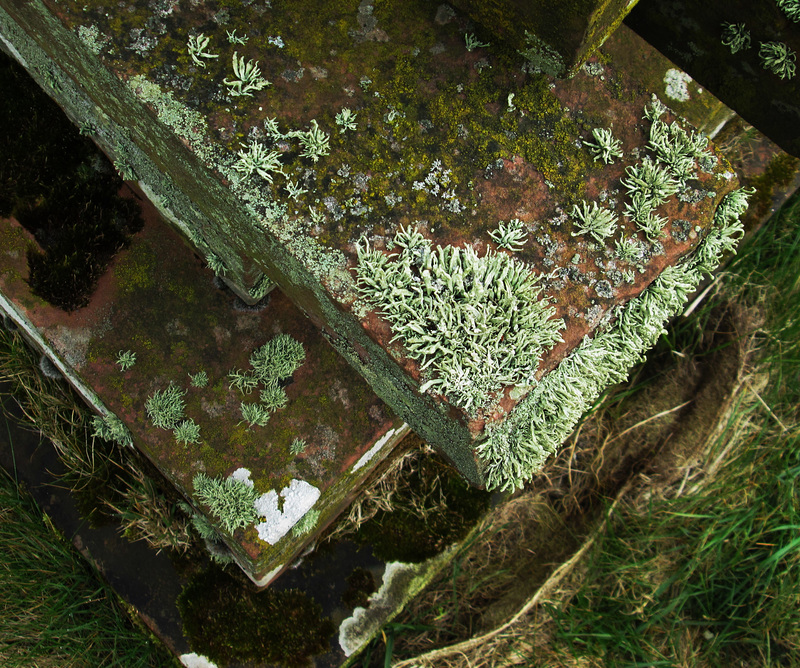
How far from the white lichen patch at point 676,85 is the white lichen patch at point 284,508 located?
2600mm

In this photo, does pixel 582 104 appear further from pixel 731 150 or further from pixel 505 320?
pixel 731 150

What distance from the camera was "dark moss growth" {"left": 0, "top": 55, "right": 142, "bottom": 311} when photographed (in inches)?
118

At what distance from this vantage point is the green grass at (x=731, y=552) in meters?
3.86

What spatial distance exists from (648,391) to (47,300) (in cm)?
425

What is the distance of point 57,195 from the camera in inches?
121

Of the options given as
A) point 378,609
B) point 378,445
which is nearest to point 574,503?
point 378,609

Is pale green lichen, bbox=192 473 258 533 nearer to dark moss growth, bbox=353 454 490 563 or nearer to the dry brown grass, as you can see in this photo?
dark moss growth, bbox=353 454 490 563

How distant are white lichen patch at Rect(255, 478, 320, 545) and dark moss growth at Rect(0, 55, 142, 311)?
1535 mm

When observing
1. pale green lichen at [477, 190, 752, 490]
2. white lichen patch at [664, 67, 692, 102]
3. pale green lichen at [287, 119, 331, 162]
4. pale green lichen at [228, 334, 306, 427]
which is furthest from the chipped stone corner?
white lichen patch at [664, 67, 692, 102]

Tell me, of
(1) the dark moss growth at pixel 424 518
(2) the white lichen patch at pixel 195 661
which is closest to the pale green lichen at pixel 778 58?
(1) the dark moss growth at pixel 424 518

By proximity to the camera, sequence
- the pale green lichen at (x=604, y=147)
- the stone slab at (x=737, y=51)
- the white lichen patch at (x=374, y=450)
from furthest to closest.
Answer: the white lichen patch at (x=374, y=450) → the stone slab at (x=737, y=51) → the pale green lichen at (x=604, y=147)

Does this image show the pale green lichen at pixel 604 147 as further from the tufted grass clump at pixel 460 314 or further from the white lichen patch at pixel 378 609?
the white lichen patch at pixel 378 609

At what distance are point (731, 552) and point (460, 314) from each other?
3.69 meters

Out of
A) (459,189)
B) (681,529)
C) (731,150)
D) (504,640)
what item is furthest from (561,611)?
(731,150)
